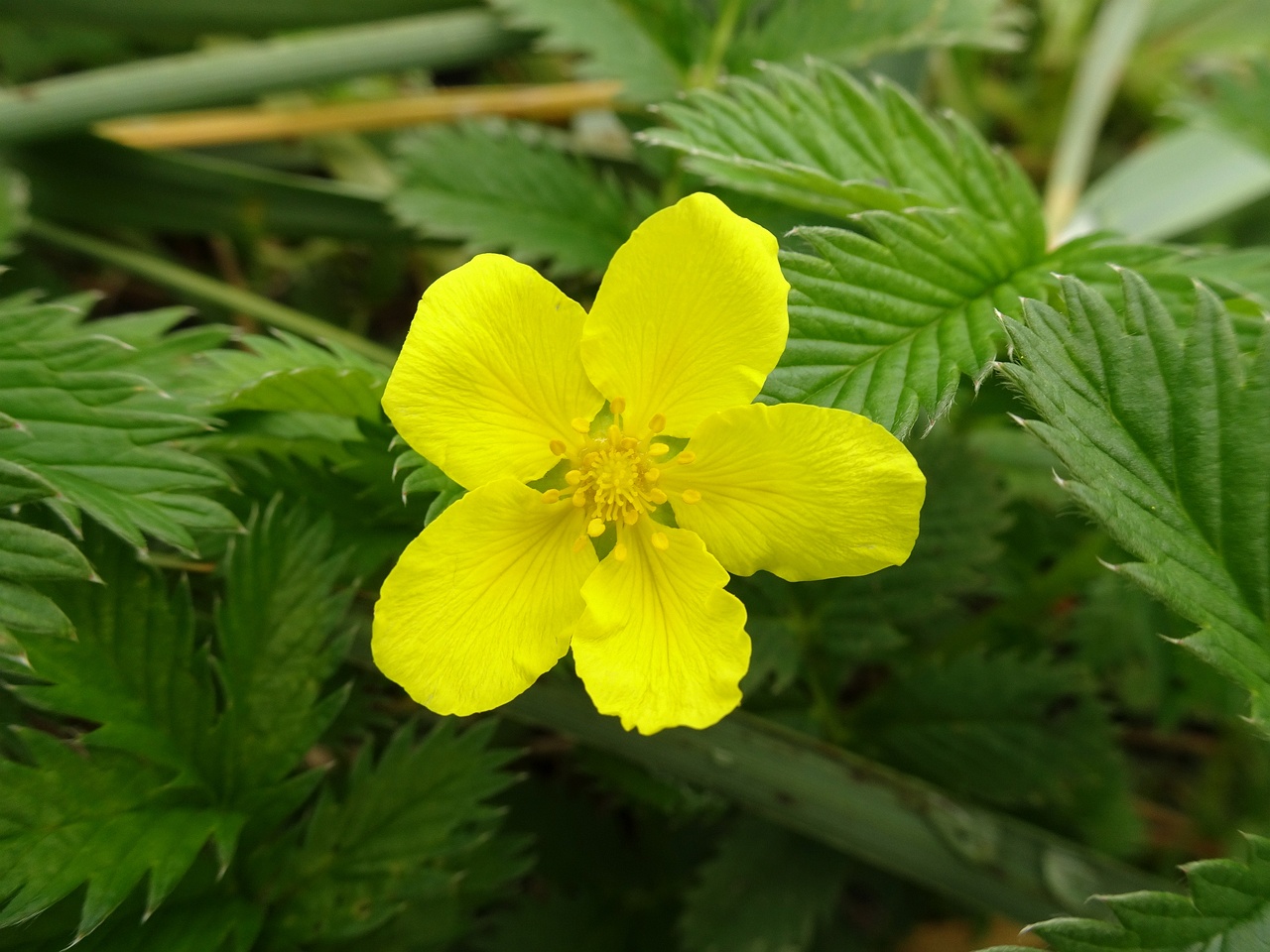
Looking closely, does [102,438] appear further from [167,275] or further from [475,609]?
[167,275]

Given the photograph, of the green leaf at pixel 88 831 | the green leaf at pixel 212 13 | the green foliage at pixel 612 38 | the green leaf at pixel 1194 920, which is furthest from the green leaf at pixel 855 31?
the green leaf at pixel 88 831

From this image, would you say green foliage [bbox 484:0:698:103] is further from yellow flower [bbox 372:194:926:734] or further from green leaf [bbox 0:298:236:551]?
green leaf [bbox 0:298:236:551]

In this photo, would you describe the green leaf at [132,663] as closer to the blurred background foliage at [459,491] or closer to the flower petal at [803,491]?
the blurred background foliage at [459,491]

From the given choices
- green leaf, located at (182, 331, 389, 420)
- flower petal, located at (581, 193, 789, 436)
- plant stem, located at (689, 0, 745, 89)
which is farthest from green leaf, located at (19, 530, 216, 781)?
plant stem, located at (689, 0, 745, 89)

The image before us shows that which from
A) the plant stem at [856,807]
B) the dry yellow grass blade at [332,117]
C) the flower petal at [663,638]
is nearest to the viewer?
the flower petal at [663,638]

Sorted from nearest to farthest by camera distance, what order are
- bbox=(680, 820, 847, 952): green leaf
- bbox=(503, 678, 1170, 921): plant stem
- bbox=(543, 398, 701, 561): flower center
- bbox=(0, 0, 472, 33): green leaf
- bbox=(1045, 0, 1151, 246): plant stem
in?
1. bbox=(543, 398, 701, 561): flower center
2. bbox=(503, 678, 1170, 921): plant stem
3. bbox=(680, 820, 847, 952): green leaf
4. bbox=(0, 0, 472, 33): green leaf
5. bbox=(1045, 0, 1151, 246): plant stem

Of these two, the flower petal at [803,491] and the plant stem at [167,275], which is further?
the plant stem at [167,275]
